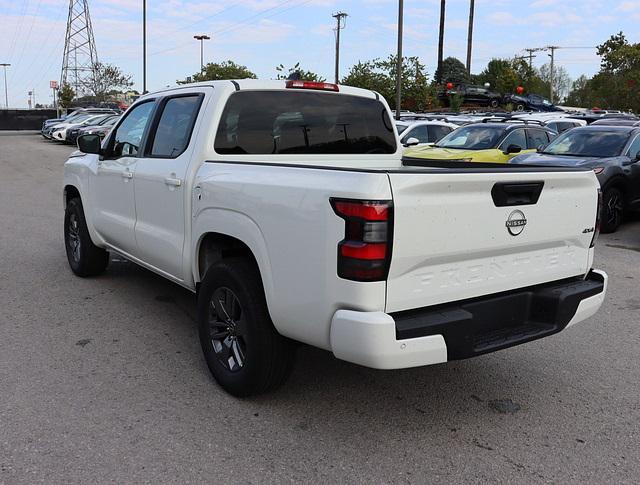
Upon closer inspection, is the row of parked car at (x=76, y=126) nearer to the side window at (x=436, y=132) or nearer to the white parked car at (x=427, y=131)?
the white parked car at (x=427, y=131)

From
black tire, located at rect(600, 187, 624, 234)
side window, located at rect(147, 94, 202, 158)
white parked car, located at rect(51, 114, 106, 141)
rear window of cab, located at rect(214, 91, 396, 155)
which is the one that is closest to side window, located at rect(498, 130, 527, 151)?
black tire, located at rect(600, 187, 624, 234)

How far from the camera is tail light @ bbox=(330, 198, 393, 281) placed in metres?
2.87

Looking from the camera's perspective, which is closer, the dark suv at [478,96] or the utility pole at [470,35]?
the dark suv at [478,96]

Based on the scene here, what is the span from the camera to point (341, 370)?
4.32 metres

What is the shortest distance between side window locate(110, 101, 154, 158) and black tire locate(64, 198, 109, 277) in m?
1.06

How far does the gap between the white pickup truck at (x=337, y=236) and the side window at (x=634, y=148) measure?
273 inches

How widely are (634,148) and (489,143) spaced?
292 cm

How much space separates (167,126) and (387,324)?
2.74 m

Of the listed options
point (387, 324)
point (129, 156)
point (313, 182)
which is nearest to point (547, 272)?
A: point (387, 324)

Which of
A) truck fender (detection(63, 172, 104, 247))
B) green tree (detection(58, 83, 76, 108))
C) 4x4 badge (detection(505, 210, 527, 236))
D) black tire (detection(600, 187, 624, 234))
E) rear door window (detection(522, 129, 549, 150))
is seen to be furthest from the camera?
green tree (detection(58, 83, 76, 108))

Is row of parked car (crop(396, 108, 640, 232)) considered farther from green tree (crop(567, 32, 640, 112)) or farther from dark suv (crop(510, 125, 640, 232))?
green tree (crop(567, 32, 640, 112))

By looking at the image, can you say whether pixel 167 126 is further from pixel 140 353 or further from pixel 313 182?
pixel 313 182

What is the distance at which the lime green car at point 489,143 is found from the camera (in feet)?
40.2

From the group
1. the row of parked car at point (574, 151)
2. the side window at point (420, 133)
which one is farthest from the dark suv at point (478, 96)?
the row of parked car at point (574, 151)
